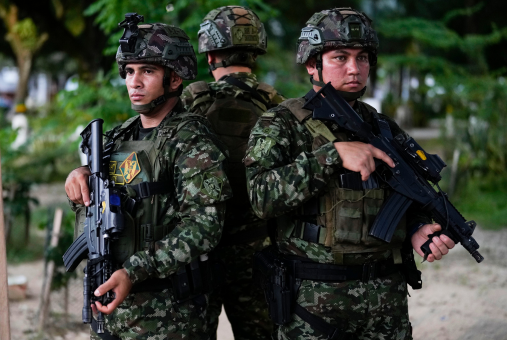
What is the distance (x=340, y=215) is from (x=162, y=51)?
1008 mm

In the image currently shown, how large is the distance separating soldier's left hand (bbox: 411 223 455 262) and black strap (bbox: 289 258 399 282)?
0.16 metres

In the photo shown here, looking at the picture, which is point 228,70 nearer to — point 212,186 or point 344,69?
point 344,69

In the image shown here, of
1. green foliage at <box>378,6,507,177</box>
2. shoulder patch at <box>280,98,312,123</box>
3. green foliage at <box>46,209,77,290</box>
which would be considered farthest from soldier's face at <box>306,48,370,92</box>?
green foliage at <box>378,6,507,177</box>

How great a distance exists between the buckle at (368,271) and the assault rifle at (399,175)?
0.52 feet

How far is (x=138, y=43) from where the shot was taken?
2572 millimetres

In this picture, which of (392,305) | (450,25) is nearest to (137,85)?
(392,305)

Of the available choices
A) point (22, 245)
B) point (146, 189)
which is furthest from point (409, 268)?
point (22, 245)

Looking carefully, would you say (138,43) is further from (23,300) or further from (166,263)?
(23,300)

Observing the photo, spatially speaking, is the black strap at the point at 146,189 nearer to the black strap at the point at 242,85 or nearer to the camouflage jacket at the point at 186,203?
the camouflage jacket at the point at 186,203

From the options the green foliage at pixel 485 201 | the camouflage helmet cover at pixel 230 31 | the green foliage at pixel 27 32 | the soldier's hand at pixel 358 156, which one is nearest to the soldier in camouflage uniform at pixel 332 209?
the soldier's hand at pixel 358 156

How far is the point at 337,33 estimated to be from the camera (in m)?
2.54

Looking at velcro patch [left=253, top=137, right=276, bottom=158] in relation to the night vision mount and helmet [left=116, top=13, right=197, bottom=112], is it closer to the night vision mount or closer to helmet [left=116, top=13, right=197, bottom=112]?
helmet [left=116, top=13, right=197, bottom=112]

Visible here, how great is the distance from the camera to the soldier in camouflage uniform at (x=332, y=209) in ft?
7.88

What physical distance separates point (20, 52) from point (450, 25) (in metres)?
11.9
